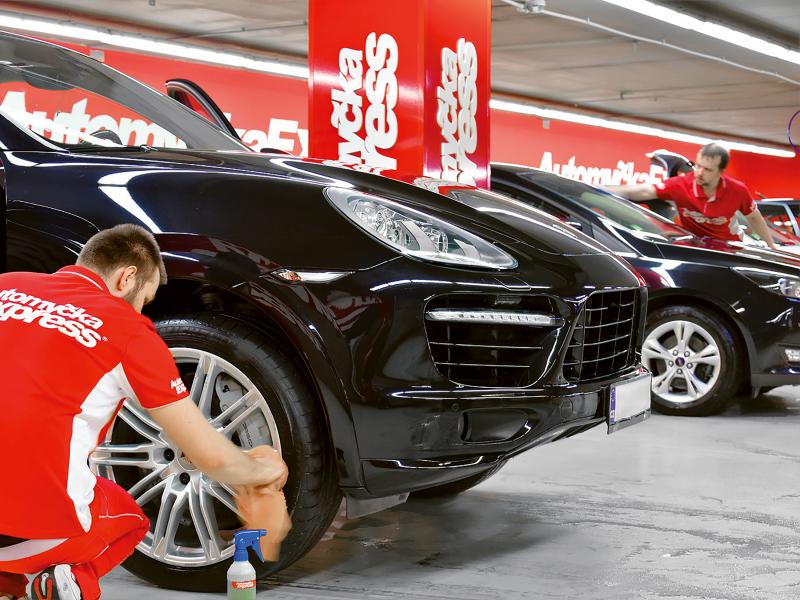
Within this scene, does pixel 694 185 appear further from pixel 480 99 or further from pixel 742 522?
pixel 742 522

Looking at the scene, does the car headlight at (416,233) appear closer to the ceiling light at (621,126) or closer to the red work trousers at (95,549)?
the red work trousers at (95,549)

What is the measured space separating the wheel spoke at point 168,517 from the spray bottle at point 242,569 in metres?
0.49

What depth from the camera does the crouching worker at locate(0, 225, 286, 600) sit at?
200 centimetres

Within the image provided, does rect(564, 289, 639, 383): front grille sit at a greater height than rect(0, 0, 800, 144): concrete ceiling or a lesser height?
lesser

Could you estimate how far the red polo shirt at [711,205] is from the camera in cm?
684

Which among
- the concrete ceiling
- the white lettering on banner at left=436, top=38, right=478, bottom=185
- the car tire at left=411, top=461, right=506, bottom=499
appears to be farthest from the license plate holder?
the concrete ceiling

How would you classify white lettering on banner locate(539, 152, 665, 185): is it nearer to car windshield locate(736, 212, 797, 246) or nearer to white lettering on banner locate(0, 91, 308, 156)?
car windshield locate(736, 212, 797, 246)

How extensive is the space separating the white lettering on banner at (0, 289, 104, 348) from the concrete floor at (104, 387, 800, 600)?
1029 mm

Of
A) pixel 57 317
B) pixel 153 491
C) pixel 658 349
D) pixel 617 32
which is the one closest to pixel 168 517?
pixel 153 491

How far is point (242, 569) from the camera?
226cm

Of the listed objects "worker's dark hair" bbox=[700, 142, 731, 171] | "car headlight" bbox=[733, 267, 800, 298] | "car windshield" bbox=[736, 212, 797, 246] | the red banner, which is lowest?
"car headlight" bbox=[733, 267, 800, 298]

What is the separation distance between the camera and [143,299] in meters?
2.25

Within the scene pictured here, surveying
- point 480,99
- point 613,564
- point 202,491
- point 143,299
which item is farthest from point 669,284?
point 143,299

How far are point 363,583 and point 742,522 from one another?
1.43 meters
